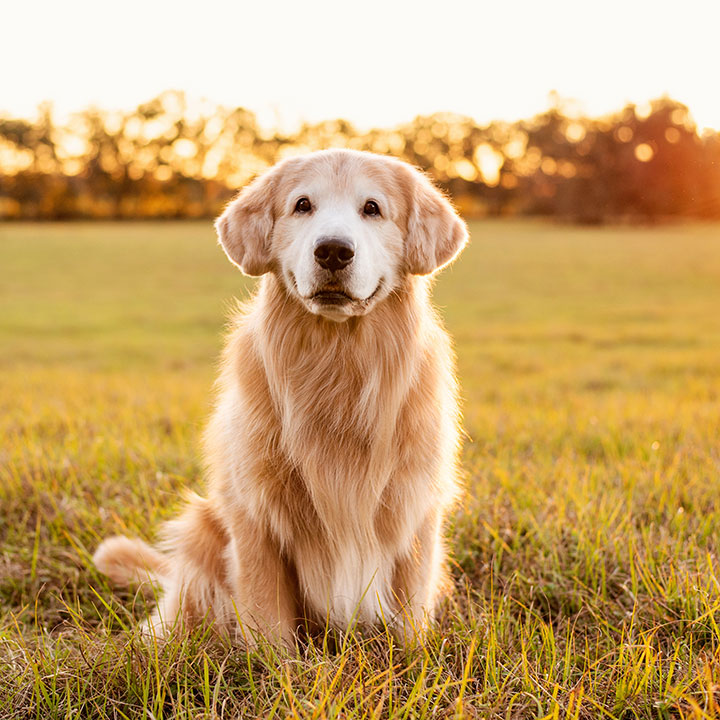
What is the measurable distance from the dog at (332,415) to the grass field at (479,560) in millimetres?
222

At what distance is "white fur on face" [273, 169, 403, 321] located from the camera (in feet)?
8.17

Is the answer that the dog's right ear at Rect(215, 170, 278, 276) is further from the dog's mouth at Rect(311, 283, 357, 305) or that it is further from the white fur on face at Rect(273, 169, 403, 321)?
the dog's mouth at Rect(311, 283, 357, 305)

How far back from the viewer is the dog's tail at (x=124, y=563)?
120 inches

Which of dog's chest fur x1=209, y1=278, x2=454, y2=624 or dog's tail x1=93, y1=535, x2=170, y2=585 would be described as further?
dog's tail x1=93, y1=535, x2=170, y2=585

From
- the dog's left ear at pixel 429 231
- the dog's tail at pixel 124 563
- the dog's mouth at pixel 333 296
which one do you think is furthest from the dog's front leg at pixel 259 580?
the dog's left ear at pixel 429 231

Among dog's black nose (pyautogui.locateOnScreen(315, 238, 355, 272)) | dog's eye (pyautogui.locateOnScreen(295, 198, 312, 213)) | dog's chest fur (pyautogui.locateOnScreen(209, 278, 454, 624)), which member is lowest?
dog's chest fur (pyautogui.locateOnScreen(209, 278, 454, 624))

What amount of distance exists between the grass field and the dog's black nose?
1.03 metres

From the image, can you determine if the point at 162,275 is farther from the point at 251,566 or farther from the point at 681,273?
the point at 251,566

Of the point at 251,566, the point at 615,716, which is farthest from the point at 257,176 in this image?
the point at 615,716

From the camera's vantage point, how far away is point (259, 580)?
8.45 feet

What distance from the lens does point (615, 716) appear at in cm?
208

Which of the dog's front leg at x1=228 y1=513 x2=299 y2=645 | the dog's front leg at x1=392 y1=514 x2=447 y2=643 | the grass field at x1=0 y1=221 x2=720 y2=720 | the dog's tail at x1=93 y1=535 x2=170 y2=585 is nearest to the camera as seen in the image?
the grass field at x1=0 y1=221 x2=720 y2=720

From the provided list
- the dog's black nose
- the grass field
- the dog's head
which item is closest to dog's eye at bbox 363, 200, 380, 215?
the dog's head

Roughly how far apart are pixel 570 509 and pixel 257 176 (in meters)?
2.08
